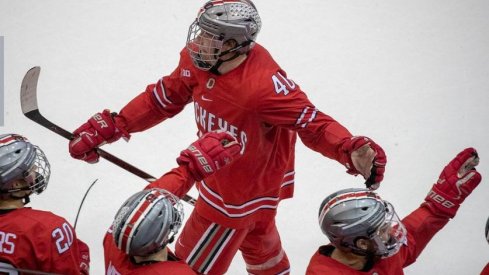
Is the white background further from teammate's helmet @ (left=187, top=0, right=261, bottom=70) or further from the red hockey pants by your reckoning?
teammate's helmet @ (left=187, top=0, right=261, bottom=70)

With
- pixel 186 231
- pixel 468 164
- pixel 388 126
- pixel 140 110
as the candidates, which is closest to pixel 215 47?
pixel 140 110

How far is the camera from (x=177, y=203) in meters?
2.49

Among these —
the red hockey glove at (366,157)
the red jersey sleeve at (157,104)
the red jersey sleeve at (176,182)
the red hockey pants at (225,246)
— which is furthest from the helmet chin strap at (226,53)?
the red hockey pants at (225,246)

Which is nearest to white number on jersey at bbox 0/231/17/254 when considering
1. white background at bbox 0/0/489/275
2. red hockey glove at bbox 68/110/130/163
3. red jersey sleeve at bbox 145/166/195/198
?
red jersey sleeve at bbox 145/166/195/198

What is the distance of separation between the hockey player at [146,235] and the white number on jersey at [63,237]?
202mm

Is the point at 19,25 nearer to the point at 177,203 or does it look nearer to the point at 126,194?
the point at 126,194

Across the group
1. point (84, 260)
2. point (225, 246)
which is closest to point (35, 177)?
point (84, 260)

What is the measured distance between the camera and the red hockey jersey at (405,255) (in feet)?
8.07

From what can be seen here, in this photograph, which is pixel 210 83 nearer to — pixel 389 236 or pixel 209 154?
pixel 209 154

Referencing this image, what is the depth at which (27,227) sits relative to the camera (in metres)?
2.48

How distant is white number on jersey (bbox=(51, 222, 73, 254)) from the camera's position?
252cm

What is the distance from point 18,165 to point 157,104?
84 cm

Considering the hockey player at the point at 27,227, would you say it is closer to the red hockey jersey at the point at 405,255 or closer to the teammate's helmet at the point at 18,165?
the teammate's helmet at the point at 18,165

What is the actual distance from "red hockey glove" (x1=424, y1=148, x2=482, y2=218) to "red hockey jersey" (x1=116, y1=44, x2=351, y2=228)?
0.36 metres
